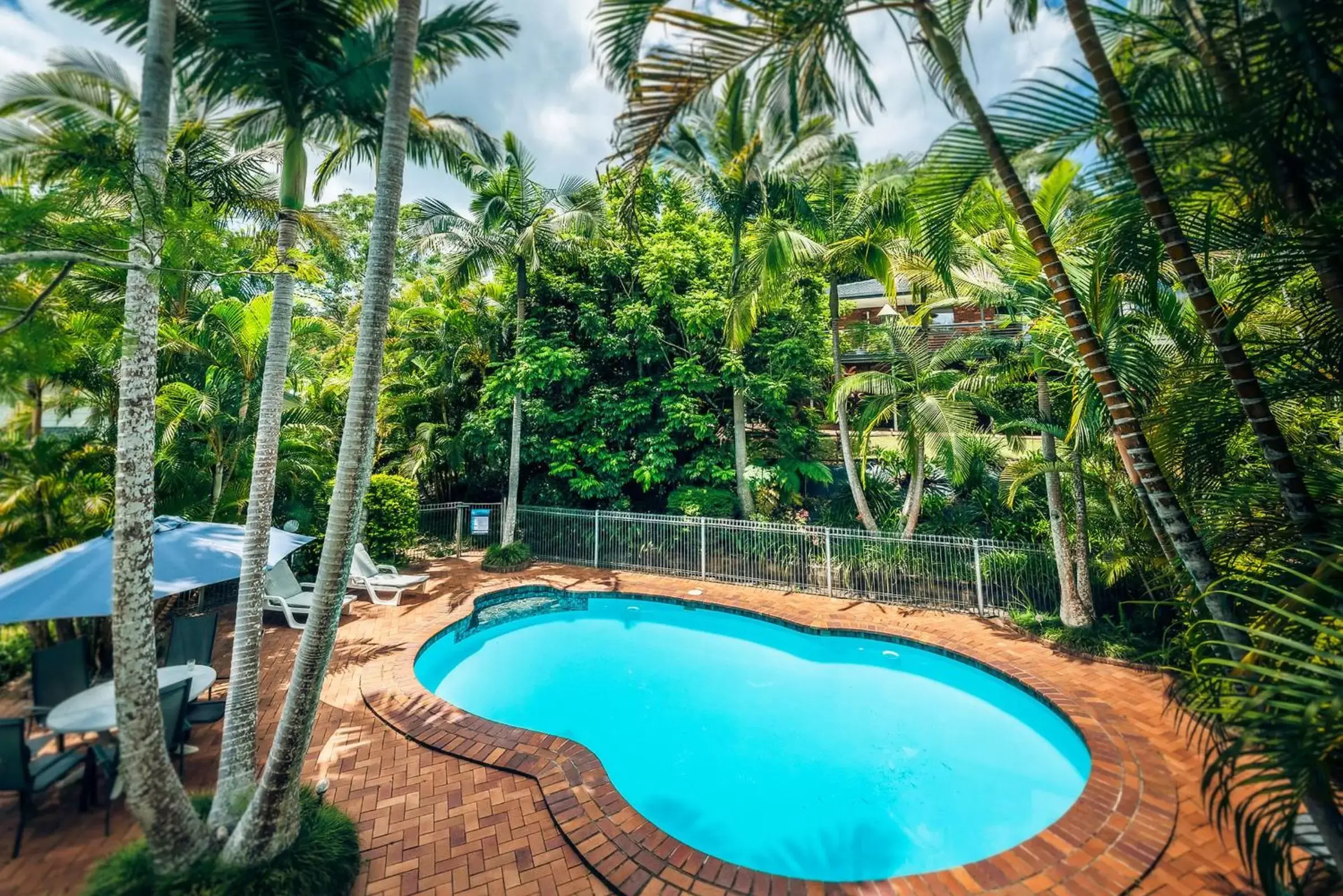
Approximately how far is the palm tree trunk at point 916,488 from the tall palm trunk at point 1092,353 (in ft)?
23.6

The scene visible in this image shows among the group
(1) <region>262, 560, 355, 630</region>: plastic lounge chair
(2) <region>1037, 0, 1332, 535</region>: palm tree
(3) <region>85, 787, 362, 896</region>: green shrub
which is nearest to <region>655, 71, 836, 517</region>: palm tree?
(2) <region>1037, 0, 1332, 535</region>: palm tree

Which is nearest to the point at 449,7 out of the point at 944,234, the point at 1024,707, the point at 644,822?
the point at 944,234

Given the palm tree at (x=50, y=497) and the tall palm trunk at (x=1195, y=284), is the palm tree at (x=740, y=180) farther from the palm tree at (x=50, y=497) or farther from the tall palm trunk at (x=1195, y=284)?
the palm tree at (x=50, y=497)

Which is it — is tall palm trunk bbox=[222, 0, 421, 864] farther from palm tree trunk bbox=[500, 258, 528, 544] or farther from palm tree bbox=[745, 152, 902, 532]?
palm tree trunk bbox=[500, 258, 528, 544]

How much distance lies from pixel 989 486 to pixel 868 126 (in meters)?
11.7

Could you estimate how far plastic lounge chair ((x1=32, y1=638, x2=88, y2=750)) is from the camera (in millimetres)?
5180

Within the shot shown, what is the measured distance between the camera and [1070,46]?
3678 mm

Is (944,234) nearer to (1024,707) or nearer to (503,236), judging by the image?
(1024,707)

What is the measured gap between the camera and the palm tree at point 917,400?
32.8ft

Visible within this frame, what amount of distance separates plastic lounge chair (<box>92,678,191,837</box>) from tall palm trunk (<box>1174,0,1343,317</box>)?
27.6ft

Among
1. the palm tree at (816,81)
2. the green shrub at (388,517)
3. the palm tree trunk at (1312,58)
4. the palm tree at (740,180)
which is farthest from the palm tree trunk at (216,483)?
the palm tree trunk at (1312,58)

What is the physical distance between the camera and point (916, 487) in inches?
436

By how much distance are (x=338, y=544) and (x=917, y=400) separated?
395 inches

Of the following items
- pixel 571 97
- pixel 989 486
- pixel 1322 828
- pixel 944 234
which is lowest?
pixel 1322 828
